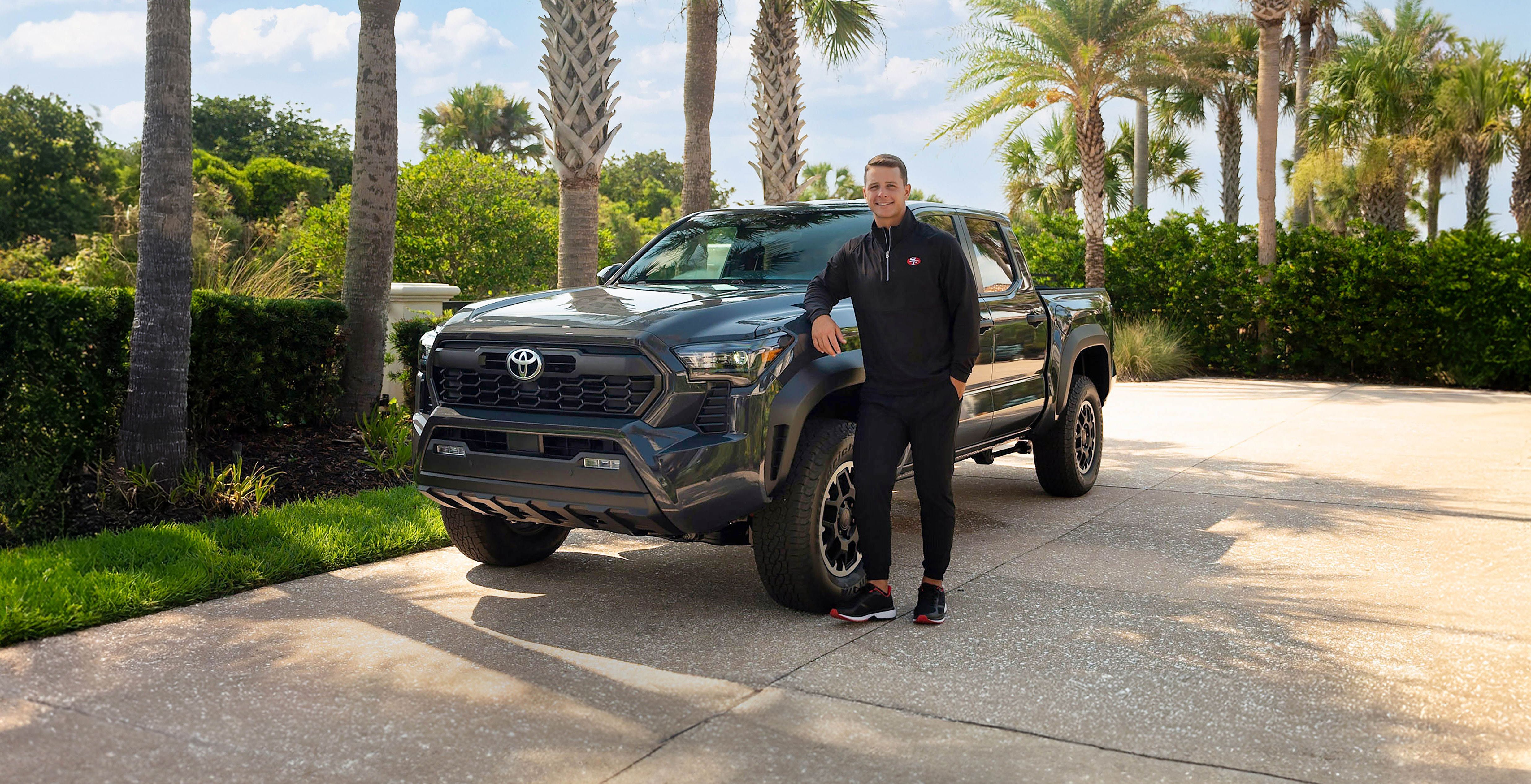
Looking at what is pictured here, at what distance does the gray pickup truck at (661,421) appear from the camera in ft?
14.8

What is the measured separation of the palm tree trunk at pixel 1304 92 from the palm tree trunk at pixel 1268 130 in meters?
9.76

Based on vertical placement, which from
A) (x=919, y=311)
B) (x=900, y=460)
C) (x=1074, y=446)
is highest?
(x=919, y=311)

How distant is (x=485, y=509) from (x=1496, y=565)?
16.8 feet

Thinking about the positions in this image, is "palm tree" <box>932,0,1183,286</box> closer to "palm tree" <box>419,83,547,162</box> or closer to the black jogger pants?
the black jogger pants

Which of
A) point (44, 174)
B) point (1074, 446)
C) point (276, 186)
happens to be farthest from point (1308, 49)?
point (44, 174)

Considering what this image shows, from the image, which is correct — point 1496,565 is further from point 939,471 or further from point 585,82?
point 585,82

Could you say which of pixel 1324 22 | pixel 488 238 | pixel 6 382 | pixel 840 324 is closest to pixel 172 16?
pixel 6 382

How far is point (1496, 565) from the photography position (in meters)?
6.10

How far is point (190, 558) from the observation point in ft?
18.5

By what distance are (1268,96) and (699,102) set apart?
11.7 metres

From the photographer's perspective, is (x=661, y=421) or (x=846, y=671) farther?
(x=661, y=421)

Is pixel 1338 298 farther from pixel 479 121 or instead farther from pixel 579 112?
pixel 479 121

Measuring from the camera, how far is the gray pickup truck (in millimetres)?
4520

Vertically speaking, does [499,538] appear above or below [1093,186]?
below
